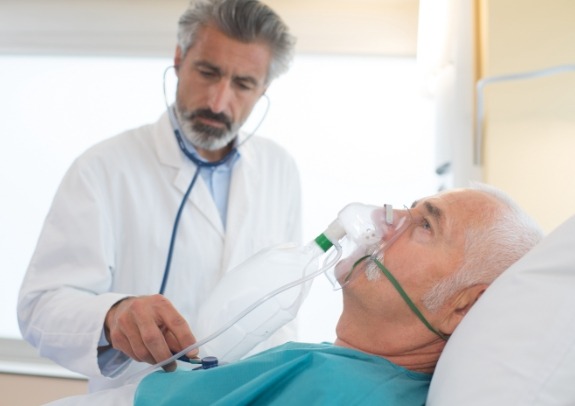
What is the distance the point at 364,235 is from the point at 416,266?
0.12 meters

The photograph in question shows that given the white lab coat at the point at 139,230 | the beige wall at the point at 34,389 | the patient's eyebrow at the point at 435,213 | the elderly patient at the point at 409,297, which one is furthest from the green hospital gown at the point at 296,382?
the beige wall at the point at 34,389

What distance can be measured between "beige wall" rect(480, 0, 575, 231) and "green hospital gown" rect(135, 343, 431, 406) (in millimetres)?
1003

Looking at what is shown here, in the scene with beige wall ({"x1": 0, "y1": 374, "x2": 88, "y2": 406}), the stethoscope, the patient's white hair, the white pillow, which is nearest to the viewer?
the white pillow

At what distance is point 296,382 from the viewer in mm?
1370

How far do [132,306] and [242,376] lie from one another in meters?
0.26

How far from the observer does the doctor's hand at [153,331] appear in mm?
1419

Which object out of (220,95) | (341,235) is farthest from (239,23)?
(341,235)

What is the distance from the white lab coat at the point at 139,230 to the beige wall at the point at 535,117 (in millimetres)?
648

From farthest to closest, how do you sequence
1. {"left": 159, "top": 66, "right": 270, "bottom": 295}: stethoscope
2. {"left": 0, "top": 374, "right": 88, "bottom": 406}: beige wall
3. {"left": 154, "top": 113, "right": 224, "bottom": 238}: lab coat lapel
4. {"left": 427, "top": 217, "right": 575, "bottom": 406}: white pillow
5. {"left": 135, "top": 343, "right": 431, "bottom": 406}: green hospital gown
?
{"left": 0, "top": 374, "right": 88, "bottom": 406}: beige wall < {"left": 154, "top": 113, "right": 224, "bottom": 238}: lab coat lapel < {"left": 159, "top": 66, "right": 270, "bottom": 295}: stethoscope < {"left": 135, "top": 343, "right": 431, "bottom": 406}: green hospital gown < {"left": 427, "top": 217, "right": 575, "bottom": 406}: white pillow

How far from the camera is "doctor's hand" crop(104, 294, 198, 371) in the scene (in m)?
1.42

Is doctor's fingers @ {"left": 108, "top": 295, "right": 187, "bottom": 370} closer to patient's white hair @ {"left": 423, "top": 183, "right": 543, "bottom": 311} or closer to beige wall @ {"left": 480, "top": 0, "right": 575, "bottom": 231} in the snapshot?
patient's white hair @ {"left": 423, "top": 183, "right": 543, "bottom": 311}

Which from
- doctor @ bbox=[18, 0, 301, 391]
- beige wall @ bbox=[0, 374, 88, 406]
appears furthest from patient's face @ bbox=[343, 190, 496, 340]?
beige wall @ bbox=[0, 374, 88, 406]

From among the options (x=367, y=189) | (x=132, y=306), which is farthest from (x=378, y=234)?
(x=367, y=189)

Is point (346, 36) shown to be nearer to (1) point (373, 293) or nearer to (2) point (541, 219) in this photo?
(2) point (541, 219)
